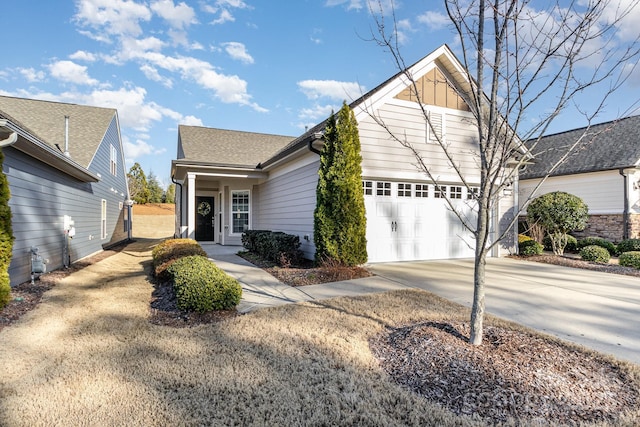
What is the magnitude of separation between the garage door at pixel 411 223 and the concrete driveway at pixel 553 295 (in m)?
0.47

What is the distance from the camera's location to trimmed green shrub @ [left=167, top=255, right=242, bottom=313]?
4.56 m

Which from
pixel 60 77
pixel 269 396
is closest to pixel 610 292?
pixel 269 396

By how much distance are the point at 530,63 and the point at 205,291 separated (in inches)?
179

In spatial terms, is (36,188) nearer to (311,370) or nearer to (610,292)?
(311,370)

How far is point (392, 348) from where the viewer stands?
339 centimetres

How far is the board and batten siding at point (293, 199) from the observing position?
8.82 m

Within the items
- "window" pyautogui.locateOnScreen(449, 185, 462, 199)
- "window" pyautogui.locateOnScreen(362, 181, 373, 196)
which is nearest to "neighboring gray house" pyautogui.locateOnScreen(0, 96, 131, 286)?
"window" pyautogui.locateOnScreen(362, 181, 373, 196)

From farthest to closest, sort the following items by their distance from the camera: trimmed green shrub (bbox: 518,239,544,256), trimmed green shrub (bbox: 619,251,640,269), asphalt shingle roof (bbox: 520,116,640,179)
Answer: asphalt shingle roof (bbox: 520,116,640,179) → trimmed green shrub (bbox: 518,239,544,256) → trimmed green shrub (bbox: 619,251,640,269)

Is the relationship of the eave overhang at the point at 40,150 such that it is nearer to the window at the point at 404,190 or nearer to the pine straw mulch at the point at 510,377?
the pine straw mulch at the point at 510,377

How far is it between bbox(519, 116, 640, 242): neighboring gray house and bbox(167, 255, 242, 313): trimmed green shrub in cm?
1110

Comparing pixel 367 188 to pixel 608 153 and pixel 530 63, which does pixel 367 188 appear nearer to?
pixel 530 63

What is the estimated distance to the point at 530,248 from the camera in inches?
396

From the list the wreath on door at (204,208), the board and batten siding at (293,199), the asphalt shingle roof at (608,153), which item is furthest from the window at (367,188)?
the wreath on door at (204,208)

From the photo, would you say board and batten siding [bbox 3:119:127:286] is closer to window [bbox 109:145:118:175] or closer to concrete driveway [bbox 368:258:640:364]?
window [bbox 109:145:118:175]
